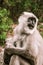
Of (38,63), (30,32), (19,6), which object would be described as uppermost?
(19,6)

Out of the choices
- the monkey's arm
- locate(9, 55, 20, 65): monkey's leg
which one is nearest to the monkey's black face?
the monkey's arm

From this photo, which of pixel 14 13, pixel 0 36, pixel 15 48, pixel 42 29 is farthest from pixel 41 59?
pixel 14 13

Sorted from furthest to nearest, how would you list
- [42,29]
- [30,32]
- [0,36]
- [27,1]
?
[27,1]
[42,29]
[0,36]
[30,32]

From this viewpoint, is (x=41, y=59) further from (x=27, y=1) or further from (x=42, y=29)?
(x=27, y=1)

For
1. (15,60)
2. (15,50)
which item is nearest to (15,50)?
(15,50)

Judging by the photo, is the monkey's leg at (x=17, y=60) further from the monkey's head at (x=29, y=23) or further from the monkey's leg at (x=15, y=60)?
the monkey's head at (x=29, y=23)

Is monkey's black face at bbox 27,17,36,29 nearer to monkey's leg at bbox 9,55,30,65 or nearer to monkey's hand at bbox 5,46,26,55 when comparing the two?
monkey's hand at bbox 5,46,26,55

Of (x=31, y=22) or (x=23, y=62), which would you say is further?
(x=23, y=62)

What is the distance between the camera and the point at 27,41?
392 cm

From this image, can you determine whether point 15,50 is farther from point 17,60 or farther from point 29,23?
point 29,23

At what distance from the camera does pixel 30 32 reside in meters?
3.91

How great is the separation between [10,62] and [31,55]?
1.00 feet

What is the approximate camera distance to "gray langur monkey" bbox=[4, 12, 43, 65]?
12.8 feet

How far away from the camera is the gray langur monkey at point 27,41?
390cm
